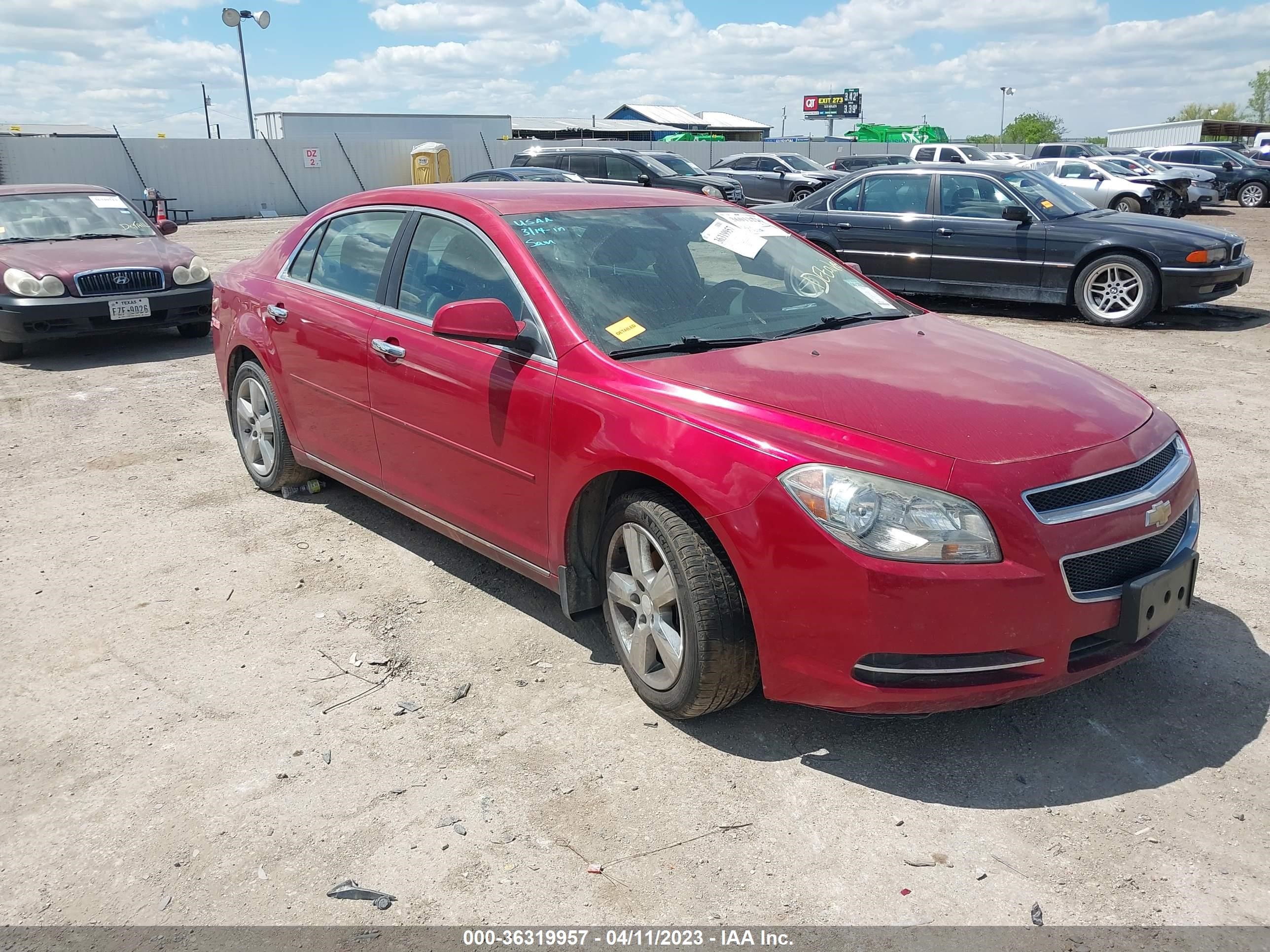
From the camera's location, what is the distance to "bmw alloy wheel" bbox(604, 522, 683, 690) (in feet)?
10.5

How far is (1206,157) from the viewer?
95.0 feet

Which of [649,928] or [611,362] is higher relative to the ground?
[611,362]

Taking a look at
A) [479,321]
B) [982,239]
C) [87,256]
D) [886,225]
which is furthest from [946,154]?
[479,321]

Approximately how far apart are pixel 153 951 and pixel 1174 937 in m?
2.47

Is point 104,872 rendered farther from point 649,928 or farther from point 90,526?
point 90,526

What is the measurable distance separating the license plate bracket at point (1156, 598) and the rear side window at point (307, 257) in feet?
13.0

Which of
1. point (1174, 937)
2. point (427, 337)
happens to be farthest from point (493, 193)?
point (1174, 937)

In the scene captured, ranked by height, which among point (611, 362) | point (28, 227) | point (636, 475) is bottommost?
point (636, 475)

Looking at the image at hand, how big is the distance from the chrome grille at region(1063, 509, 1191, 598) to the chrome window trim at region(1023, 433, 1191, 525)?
11cm

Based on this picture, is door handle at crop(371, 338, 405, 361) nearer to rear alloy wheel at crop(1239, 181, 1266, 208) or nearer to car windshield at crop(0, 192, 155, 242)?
car windshield at crop(0, 192, 155, 242)

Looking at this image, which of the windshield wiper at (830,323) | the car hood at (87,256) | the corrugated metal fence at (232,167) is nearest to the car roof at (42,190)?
the car hood at (87,256)

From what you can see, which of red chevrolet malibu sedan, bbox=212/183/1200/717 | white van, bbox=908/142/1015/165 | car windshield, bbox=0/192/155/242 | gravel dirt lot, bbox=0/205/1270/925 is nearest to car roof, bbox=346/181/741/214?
red chevrolet malibu sedan, bbox=212/183/1200/717

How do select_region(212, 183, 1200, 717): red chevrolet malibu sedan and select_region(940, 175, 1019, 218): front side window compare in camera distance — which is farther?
select_region(940, 175, 1019, 218): front side window

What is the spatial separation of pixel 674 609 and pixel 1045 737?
4.13 feet
